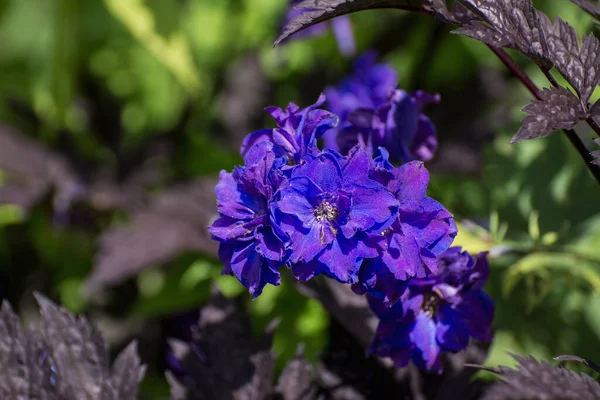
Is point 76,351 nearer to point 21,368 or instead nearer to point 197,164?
point 21,368

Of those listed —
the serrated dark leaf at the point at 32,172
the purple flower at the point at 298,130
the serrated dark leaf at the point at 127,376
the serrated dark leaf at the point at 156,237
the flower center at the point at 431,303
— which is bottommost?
the flower center at the point at 431,303

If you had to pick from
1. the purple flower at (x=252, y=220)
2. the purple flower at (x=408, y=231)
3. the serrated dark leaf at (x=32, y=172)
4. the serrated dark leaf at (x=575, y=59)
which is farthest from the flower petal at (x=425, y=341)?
the serrated dark leaf at (x=32, y=172)

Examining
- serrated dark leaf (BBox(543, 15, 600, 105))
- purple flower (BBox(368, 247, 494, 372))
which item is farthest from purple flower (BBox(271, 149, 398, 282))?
serrated dark leaf (BBox(543, 15, 600, 105))

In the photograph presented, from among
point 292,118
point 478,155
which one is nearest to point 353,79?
point 478,155

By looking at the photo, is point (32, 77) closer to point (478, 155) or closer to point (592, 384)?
point (478, 155)

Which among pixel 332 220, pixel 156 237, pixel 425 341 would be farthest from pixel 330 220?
pixel 156 237

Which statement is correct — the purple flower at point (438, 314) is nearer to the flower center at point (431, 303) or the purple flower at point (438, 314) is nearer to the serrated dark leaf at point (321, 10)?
the flower center at point (431, 303)

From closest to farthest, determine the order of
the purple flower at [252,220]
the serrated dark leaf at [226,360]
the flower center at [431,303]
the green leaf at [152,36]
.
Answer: the purple flower at [252,220]
the flower center at [431,303]
the serrated dark leaf at [226,360]
the green leaf at [152,36]

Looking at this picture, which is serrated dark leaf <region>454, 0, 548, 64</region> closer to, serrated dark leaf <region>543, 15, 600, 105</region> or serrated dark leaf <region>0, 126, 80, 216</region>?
serrated dark leaf <region>543, 15, 600, 105</region>
